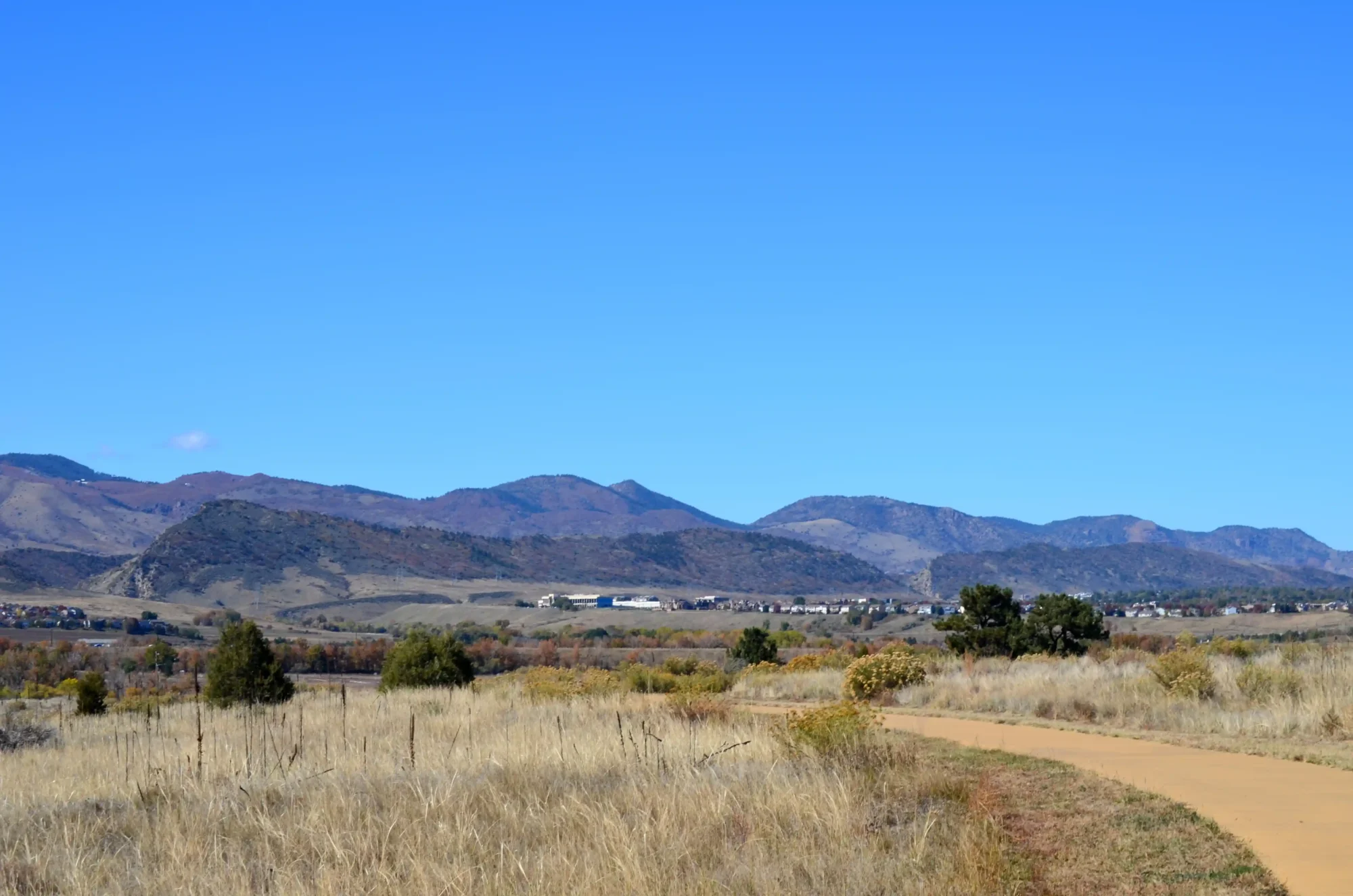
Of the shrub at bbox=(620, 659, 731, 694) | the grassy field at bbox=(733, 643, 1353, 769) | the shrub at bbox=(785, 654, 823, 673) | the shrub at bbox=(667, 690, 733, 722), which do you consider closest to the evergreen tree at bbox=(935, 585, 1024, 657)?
the shrub at bbox=(785, 654, 823, 673)

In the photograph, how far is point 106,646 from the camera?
77500 mm

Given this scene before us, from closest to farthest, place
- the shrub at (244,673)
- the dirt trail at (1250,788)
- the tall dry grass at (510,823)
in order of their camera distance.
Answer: the tall dry grass at (510,823), the dirt trail at (1250,788), the shrub at (244,673)

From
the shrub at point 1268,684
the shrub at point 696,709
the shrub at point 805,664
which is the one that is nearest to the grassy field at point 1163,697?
the shrub at point 1268,684

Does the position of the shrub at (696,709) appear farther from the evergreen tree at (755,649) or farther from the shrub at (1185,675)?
the evergreen tree at (755,649)

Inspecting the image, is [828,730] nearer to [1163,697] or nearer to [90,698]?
[1163,697]

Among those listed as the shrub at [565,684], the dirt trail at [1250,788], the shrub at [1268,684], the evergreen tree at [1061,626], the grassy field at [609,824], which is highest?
the evergreen tree at [1061,626]

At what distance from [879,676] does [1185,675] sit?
25.6 feet

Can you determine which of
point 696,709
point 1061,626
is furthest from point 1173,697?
point 1061,626

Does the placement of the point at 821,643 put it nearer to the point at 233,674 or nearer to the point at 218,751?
the point at 233,674

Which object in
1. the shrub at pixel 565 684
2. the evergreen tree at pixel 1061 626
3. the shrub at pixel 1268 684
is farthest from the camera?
the evergreen tree at pixel 1061 626

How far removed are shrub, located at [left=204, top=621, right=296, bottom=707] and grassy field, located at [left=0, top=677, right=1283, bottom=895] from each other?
1383cm

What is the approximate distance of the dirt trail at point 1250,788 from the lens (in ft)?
33.2

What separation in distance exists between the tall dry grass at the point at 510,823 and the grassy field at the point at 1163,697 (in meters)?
6.36

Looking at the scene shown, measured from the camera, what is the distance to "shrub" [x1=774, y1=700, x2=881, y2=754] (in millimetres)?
14523
